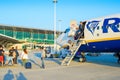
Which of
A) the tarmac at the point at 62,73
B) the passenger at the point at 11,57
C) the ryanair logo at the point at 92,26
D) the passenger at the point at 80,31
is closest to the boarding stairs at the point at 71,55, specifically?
the passenger at the point at 80,31

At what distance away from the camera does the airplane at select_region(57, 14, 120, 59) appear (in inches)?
753

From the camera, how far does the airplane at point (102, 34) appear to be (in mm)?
19125

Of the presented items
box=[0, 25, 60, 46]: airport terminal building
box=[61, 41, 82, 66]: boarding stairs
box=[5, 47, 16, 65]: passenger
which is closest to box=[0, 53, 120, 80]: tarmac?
box=[5, 47, 16, 65]: passenger


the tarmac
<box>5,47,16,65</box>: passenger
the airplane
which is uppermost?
the airplane

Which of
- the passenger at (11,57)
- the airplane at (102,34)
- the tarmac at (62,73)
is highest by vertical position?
the airplane at (102,34)

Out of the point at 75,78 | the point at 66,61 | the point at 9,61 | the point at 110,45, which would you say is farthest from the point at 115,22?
the point at 9,61

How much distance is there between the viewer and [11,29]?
371 feet

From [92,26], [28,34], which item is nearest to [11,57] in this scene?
[92,26]

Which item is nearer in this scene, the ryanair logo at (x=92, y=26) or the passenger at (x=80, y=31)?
the ryanair logo at (x=92, y=26)

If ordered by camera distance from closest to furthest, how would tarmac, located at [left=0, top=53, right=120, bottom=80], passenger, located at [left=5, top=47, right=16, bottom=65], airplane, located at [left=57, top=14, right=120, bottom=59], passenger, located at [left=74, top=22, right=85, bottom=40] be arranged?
tarmac, located at [left=0, top=53, right=120, bottom=80] < airplane, located at [left=57, top=14, right=120, bottom=59] < passenger, located at [left=5, top=47, right=16, bottom=65] < passenger, located at [left=74, top=22, right=85, bottom=40]

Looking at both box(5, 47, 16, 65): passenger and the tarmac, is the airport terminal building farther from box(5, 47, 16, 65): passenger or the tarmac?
the tarmac

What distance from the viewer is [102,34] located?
20.4 meters

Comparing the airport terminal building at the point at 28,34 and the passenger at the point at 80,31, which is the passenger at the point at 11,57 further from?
the airport terminal building at the point at 28,34

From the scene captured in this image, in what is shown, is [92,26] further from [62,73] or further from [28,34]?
[28,34]
